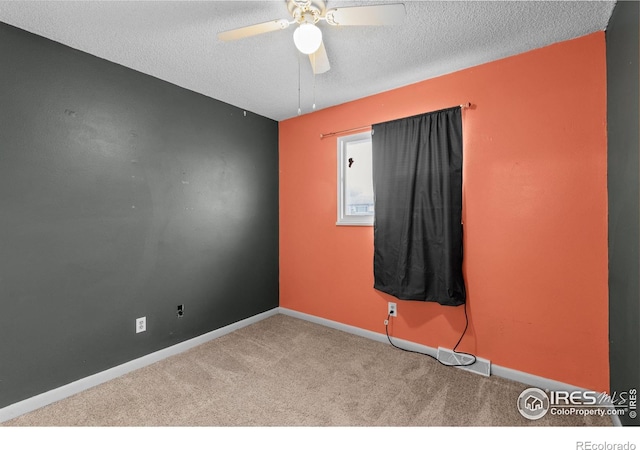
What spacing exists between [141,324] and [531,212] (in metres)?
3.16

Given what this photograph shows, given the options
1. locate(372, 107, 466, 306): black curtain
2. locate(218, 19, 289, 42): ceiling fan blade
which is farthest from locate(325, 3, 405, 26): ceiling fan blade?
locate(372, 107, 466, 306): black curtain

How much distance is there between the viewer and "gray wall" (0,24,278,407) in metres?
1.85

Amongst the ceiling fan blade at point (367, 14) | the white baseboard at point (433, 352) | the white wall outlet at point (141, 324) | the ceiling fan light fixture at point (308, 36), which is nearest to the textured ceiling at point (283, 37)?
the ceiling fan blade at point (367, 14)

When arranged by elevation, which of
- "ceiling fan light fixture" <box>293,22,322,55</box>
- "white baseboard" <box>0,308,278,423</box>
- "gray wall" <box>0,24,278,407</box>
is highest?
"ceiling fan light fixture" <box>293,22,322,55</box>

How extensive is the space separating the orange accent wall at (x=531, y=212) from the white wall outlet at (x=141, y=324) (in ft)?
6.93

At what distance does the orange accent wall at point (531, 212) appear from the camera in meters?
1.91

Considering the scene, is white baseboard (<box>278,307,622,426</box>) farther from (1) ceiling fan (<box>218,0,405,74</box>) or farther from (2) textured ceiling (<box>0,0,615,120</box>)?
(1) ceiling fan (<box>218,0,405,74</box>)

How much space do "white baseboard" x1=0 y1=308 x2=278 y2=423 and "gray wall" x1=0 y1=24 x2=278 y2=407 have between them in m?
0.05

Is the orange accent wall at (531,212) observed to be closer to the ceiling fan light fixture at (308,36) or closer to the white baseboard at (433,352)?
the white baseboard at (433,352)

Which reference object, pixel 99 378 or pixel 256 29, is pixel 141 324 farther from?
pixel 256 29

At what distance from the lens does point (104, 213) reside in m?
2.22

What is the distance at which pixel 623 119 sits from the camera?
61.4 inches

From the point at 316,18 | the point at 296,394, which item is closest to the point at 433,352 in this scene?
the point at 296,394
